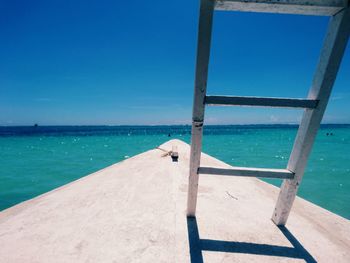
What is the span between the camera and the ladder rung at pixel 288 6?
5.95ft

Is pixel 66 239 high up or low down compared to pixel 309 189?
up

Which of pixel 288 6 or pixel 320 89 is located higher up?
pixel 288 6

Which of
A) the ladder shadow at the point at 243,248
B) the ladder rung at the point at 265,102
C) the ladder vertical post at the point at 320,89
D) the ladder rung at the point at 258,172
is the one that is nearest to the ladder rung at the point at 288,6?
the ladder vertical post at the point at 320,89

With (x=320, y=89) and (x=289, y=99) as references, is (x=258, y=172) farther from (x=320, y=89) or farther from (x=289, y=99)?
(x=320, y=89)

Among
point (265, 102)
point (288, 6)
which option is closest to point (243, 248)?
point (265, 102)

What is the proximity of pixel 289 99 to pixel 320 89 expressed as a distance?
0.34 meters

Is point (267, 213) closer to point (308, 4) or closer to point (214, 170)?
point (214, 170)

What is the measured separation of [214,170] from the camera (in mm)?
2352

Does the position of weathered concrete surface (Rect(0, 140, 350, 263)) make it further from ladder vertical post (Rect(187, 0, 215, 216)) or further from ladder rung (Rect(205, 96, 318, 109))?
ladder rung (Rect(205, 96, 318, 109))

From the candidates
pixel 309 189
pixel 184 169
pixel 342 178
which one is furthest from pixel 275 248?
pixel 342 178

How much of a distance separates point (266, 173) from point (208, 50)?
1.55 meters

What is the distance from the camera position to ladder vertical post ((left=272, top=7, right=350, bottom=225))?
6.20 ft

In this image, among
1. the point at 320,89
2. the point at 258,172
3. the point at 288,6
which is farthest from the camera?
the point at 258,172

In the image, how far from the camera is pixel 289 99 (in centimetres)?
205
